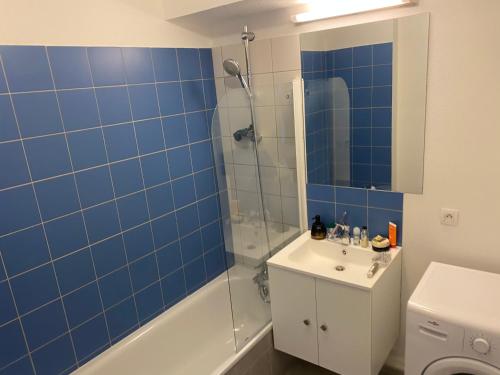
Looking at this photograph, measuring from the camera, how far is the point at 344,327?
1.83 m

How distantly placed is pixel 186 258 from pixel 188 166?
0.60 m

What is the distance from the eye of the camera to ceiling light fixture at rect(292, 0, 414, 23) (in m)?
1.69

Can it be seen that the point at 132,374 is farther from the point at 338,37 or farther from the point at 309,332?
the point at 338,37

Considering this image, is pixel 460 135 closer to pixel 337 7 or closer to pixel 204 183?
pixel 337 7

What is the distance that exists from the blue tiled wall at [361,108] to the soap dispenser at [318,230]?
0.85ft

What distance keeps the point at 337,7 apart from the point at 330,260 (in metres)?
1.34

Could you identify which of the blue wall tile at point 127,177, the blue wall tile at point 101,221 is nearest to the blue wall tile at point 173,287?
the blue wall tile at point 101,221

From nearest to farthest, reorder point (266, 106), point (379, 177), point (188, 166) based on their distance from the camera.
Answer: point (379, 177) < point (266, 106) < point (188, 166)

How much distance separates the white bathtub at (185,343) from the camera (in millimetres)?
1983

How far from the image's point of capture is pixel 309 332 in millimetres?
1972

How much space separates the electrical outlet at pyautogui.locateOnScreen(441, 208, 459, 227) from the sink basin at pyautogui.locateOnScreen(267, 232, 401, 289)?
0.28 m

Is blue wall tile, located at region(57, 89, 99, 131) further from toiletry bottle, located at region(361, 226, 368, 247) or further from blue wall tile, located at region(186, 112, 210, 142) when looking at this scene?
toiletry bottle, located at region(361, 226, 368, 247)

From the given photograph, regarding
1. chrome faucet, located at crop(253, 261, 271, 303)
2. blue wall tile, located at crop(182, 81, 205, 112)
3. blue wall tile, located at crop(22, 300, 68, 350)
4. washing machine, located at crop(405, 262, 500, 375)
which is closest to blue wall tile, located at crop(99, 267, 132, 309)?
blue wall tile, located at crop(22, 300, 68, 350)

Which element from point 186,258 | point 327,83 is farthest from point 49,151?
point 327,83
